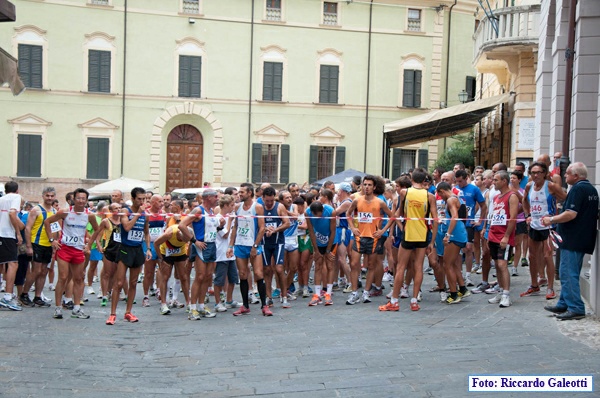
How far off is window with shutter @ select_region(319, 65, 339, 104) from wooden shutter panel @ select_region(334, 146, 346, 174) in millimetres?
2416

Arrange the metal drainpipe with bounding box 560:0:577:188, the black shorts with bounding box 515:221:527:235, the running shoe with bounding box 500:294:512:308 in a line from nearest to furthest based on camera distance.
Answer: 1. the running shoe with bounding box 500:294:512:308
2. the metal drainpipe with bounding box 560:0:577:188
3. the black shorts with bounding box 515:221:527:235

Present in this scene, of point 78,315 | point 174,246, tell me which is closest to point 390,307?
point 174,246

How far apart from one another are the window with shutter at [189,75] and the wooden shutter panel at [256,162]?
3998 millimetres

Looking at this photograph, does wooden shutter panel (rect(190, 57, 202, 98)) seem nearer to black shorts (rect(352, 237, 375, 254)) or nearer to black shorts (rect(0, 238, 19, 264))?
black shorts (rect(0, 238, 19, 264))

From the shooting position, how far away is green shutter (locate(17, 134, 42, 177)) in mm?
36219

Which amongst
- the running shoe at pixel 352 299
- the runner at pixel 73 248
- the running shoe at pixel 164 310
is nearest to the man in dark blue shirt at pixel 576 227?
the running shoe at pixel 352 299

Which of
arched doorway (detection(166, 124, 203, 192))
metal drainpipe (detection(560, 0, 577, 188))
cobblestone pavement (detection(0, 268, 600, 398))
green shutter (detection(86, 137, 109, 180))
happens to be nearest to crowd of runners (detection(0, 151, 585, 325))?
cobblestone pavement (detection(0, 268, 600, 398))

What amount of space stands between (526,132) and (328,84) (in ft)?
55.7

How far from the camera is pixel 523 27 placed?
2273cm

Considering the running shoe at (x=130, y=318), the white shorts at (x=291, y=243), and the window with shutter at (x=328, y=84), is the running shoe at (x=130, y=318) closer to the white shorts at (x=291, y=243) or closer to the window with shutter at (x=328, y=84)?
the white shorts at (x=291, y=243)

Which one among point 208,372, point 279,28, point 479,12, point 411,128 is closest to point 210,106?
point 279,28

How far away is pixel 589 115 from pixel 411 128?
49.4 feet

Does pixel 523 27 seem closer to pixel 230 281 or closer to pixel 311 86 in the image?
pixel 230 281

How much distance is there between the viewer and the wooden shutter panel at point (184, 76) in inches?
1471
